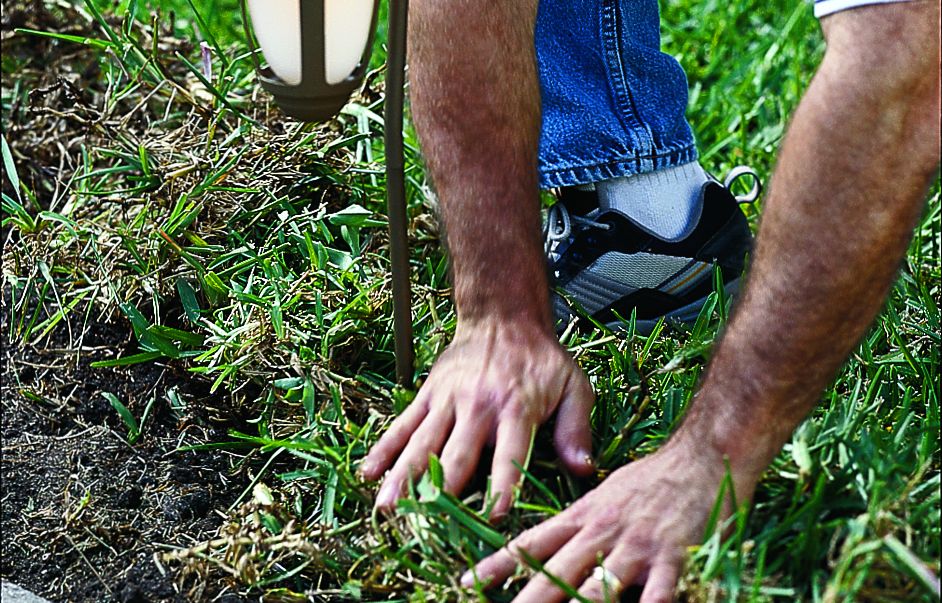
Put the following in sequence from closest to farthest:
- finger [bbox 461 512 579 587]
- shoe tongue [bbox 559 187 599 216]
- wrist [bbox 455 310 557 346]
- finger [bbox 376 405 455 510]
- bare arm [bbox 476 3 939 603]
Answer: bare arm [bbox 476 3 939 603] < finger [bbox 461 512 579 587] < finger [bbox 376 405 455 510] < wrist [bbox 455 310 557 346] < shoe tongue [bbox 559 187 599 216]

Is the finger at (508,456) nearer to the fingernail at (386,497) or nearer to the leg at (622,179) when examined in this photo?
the fingernail at (386,497)

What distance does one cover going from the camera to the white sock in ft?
7.45

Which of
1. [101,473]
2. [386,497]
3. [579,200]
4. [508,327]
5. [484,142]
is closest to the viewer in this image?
[386,497]

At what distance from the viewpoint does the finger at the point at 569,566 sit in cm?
146

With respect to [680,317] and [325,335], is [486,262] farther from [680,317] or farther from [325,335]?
[680,317]

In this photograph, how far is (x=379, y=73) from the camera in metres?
2.60

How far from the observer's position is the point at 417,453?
1635 mm

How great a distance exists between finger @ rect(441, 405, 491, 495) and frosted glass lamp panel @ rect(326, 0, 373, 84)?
19.5 inches

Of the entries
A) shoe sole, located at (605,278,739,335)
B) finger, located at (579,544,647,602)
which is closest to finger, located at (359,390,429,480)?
finger, located at (579,544,647,602)

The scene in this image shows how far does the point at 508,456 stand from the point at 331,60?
0.57 meters

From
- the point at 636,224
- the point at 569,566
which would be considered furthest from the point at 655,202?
the point at 569,566

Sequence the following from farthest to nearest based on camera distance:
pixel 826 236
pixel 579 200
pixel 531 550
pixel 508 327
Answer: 1. pixel 579 200
2. pixel 508 327
3. pixel 531 550
4. pixel 826 236

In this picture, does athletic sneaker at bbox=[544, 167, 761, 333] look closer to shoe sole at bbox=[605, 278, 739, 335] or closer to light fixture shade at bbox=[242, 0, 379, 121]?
shoe sole at bbox=[605, 278, 739, 335]

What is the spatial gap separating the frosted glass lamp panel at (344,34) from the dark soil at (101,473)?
2.22 ft
